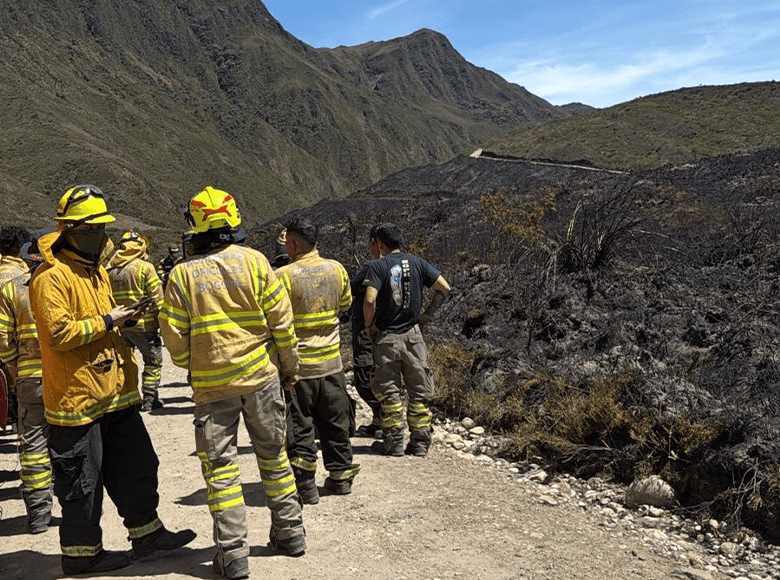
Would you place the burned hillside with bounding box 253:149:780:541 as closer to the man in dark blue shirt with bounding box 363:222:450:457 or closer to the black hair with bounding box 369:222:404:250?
the man in dark blue shirt with bounding box 363:222:450:457

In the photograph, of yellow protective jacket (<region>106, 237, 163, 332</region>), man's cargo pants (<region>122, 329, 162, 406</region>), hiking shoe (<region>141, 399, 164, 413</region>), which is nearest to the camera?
yellow protective jacket (<region>106, 237, 163, 332</region>)

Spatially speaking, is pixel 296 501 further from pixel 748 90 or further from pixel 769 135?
pixel 748 90

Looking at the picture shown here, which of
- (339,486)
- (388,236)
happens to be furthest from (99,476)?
(388,236)

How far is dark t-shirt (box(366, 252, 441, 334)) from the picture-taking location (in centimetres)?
552

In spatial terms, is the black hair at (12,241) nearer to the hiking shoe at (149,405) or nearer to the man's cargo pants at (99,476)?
the man's cargo pants at (99,476)

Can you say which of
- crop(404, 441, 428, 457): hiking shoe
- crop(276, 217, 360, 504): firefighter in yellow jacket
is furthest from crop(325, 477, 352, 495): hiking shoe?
crop(404, 441, 428, 457): hiking shoe

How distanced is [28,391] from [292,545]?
80.9 inches

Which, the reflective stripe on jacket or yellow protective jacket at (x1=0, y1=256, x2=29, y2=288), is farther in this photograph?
the reflective stripe on jacket

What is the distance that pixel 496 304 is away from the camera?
8.97 meters

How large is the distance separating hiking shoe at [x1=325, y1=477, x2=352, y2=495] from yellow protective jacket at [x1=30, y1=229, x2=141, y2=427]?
5.98ft

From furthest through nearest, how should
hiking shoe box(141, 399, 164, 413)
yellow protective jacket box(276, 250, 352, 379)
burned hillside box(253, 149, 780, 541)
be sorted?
1. hiking shoe box(141, 399, 164, 413)
2. burned hillside box(253, 149, 780, 541)
3. yellow protective jacket box(276, 250, 352, 379)

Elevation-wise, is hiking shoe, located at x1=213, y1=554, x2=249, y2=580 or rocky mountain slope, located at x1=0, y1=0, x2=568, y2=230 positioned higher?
rocky mountain slope, located at x1=0, y1=0, x2=568, y2=230

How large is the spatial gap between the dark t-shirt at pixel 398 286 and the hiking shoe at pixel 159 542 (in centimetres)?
233

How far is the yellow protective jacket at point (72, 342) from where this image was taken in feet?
11.2
